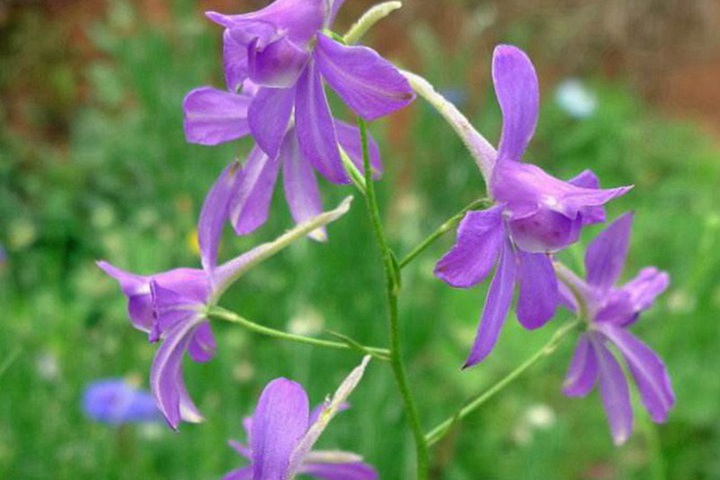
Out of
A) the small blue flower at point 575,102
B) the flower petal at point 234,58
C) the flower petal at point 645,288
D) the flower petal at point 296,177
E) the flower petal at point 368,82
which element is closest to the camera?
the flower petal at point 368,82

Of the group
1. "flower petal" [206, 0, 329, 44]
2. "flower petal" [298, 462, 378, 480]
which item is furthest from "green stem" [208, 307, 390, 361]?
"flower petal" [206, 0, 329, 44]

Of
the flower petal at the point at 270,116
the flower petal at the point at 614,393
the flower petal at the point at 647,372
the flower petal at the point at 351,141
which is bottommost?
the flower petal at the point at 614,393

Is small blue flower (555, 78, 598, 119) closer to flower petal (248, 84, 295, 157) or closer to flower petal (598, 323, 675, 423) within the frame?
flower petal (598, 323, 675, 423)

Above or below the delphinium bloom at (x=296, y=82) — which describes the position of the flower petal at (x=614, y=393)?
below

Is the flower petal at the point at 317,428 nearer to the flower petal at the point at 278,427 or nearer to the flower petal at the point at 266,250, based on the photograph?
the flower petal at the point at 278,427

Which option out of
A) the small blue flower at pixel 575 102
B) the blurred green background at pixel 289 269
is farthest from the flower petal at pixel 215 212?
the small blue flower at pixel 575 102

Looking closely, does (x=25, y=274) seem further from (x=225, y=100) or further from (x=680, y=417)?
(x=225, y=100)
